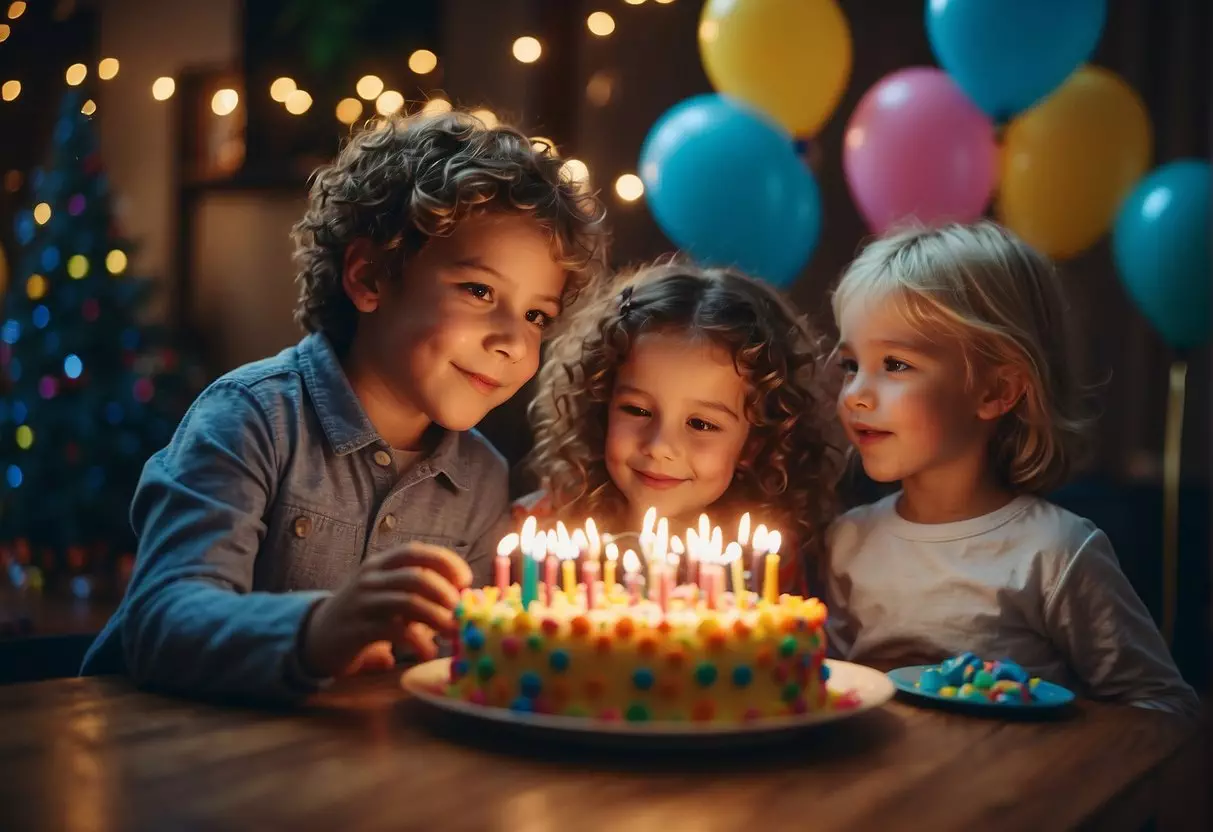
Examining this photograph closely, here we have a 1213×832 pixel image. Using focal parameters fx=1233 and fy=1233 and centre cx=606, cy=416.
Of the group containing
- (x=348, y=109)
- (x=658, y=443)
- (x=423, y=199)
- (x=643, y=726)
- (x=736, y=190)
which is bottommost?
(x=643, y=726)

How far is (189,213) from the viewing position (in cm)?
609

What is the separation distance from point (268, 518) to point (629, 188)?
138 inches

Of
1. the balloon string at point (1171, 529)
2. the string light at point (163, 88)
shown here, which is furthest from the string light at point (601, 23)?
the balloon string at point (1171, 529)

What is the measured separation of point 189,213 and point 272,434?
16.5 ft

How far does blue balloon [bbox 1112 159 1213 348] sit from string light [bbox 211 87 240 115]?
13.5ft

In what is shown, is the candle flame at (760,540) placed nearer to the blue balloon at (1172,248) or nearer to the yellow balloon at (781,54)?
the yellow balloon at (781,54)

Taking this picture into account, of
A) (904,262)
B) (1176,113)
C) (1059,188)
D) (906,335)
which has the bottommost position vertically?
(906,335)

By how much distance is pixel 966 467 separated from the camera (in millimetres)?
1640

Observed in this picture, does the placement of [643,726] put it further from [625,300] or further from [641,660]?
[625,300]

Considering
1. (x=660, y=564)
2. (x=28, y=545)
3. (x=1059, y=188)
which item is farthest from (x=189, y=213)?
(x=660, y=564)

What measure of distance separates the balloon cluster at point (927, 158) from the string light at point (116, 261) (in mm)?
2703

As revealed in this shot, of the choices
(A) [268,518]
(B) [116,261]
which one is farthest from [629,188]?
(A) [268,518]

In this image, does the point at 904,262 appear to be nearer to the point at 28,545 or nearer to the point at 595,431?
the point at 595,431

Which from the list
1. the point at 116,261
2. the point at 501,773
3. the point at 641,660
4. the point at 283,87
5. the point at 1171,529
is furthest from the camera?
the point at 283,87
